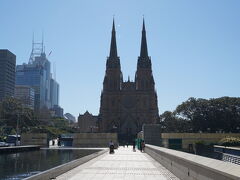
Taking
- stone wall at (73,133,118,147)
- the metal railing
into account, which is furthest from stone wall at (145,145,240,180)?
stone wall at (73,133,118,147)

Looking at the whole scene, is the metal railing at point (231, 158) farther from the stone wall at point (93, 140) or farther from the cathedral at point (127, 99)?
the cathedral at point (127, 99)

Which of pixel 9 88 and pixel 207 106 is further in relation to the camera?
pixel 9 88

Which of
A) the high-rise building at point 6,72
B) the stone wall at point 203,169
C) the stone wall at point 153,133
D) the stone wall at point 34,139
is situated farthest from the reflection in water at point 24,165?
the high-rise building at point 6,72

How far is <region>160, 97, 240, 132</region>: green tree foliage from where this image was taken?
82.3m

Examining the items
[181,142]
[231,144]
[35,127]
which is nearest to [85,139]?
[181,142]

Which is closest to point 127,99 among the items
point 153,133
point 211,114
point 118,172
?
point 211,114

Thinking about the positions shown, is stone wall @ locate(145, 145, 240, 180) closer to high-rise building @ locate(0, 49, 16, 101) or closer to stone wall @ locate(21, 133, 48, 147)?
Result: stone wall @ locate(21, 133, 48, 147)

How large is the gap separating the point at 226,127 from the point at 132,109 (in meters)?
30.2

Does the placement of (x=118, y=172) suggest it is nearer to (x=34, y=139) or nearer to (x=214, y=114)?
(x=34, y=139)

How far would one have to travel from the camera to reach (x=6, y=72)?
146m

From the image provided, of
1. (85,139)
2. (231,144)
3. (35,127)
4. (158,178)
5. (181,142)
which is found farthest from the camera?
(35,127)

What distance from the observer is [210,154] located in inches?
1072

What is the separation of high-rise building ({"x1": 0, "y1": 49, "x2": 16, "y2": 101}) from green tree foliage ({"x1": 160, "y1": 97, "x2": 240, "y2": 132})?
83.8 m

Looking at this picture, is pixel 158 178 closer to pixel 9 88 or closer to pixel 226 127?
pixel 226 127
